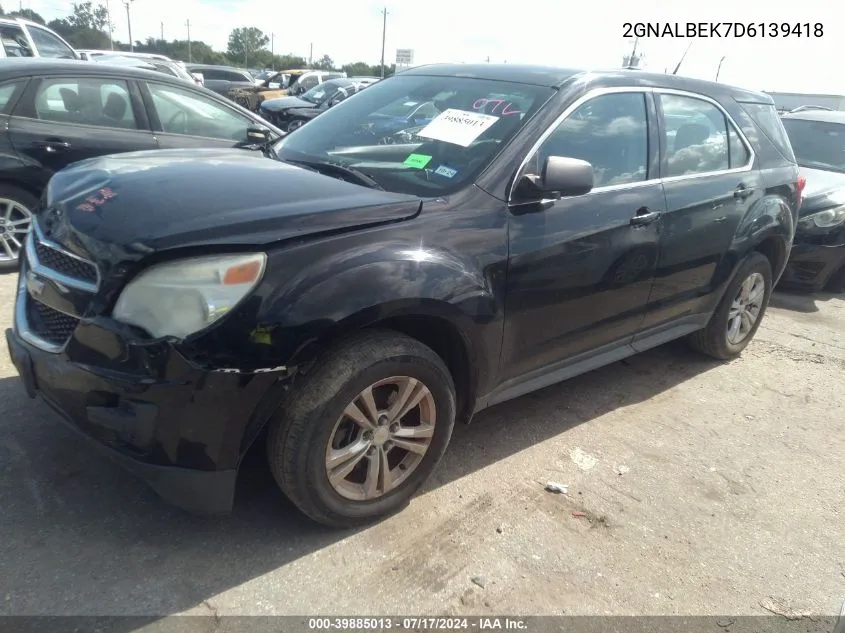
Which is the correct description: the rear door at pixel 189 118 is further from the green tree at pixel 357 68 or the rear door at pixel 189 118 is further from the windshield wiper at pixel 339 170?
the green tree at pixel 357 68

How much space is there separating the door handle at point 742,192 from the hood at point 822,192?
3.02 m

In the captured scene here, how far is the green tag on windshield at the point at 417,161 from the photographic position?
2980 mm

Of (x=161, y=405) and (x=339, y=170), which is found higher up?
(x=339, y=170)

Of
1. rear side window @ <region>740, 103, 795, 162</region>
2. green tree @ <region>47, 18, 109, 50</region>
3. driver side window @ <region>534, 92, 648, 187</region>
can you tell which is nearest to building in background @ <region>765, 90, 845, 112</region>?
rear side window @ <region>740, 103, 795, 162</region>

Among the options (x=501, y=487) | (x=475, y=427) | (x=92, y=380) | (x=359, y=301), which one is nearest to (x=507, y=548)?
(x=501, y=487)

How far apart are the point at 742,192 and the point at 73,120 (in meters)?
4.91

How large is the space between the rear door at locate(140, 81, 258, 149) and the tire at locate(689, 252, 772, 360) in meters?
3.89

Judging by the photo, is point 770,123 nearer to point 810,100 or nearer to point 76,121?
point 76,121

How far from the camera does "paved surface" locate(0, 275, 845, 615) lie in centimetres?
234

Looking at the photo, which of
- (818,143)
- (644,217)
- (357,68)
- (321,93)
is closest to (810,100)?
(321,93)

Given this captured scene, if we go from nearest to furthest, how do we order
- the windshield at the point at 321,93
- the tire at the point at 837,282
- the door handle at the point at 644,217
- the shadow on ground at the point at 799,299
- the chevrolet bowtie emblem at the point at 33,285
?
the chevrolet bowtie emblem at the point at 33,285 < the door handle at the point at 644,217 < the shadow on ground at the point at 799,299 < the tire at the point at 837,282 < the windshield at the point at 321,93

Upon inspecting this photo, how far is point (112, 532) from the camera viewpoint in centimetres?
251

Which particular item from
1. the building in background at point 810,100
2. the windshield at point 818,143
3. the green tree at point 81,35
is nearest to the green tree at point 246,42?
the green tree at point 81,35

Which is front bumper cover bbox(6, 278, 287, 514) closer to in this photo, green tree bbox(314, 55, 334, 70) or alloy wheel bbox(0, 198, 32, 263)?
alloy wheel bbox(0, 198, 32, 263)
